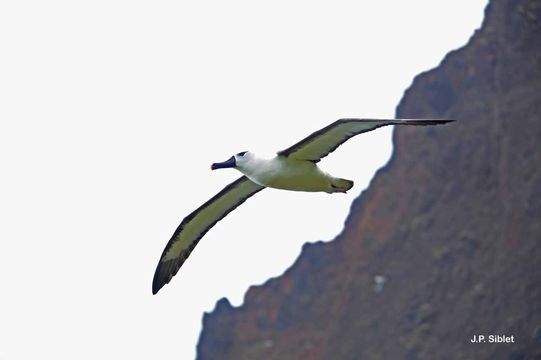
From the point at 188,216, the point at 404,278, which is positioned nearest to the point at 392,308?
the point at 404,278

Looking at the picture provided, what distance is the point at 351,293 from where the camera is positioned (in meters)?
58.0

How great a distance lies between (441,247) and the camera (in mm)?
54562

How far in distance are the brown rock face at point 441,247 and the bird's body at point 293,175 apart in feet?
90.5

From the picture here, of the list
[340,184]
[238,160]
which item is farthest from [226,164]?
[340,184]

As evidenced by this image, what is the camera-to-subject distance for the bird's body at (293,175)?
19.7 m

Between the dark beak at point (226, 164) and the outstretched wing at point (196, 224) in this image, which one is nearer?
the dark beak at point (226, 164)

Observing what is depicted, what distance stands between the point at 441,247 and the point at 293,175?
35699 millimetres

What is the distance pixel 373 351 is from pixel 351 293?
6288 mm

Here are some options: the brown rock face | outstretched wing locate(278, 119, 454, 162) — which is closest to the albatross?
outstretched wing locate(278, 119, 454, 162)

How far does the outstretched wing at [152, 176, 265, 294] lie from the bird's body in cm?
193

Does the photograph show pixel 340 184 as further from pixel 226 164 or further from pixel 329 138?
pixel 226 164

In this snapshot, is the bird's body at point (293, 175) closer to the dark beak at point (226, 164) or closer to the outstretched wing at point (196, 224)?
the dark beak at point (226, 164)

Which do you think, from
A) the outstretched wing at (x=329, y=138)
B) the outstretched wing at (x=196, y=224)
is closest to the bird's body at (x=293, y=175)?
the outstretched wing at (x=329, y=138)

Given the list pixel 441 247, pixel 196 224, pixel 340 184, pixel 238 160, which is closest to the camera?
pixel 340 184
